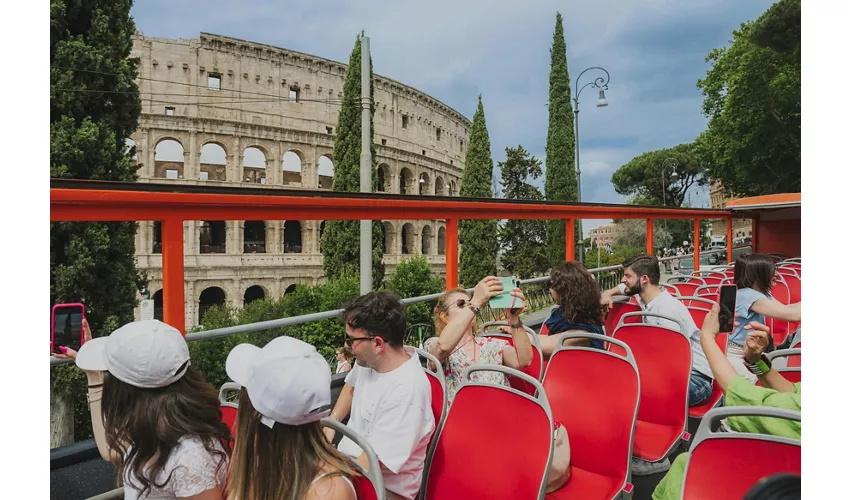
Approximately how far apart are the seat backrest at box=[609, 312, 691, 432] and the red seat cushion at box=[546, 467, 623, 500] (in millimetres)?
668

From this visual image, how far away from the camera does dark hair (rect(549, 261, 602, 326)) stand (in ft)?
10.2

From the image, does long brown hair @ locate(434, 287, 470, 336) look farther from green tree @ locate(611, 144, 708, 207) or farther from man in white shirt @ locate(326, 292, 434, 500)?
green tree @ locate(611, 144, 708, 207)

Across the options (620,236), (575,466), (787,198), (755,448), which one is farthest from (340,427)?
(620,236)

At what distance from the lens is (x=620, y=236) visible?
45125 mm

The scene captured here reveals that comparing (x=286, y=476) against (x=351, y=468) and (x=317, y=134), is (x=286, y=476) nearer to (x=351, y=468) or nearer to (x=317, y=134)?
(x=351, y=468)

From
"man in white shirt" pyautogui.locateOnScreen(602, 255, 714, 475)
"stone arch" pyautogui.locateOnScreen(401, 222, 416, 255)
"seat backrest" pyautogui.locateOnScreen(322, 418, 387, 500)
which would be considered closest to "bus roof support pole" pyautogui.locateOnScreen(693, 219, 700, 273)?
"man in white shirt" pyautogui.locateOnScreen(602, 255, 714, 475)

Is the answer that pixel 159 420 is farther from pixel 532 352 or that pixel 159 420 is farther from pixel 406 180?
pixel 406 180

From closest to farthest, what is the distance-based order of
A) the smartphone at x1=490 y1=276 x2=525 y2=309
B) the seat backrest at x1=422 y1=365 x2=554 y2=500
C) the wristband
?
1. the seat backrest at x1=422 y1=365 x2=554 y2=500
2. the wristband
3. the smartphone at x1=490 y1=276 x2=525 y2=309

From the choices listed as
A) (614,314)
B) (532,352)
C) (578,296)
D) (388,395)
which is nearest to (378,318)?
(388,395)

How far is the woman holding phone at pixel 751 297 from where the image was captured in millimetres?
3201

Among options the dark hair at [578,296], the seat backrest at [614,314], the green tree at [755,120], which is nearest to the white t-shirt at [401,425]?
the dark hair at [578,296]

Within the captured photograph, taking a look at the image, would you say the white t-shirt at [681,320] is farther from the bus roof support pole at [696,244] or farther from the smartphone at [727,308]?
the bus roof support pole at [696,244]

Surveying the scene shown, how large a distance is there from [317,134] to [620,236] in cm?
2801

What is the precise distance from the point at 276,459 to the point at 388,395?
1.96 feet
